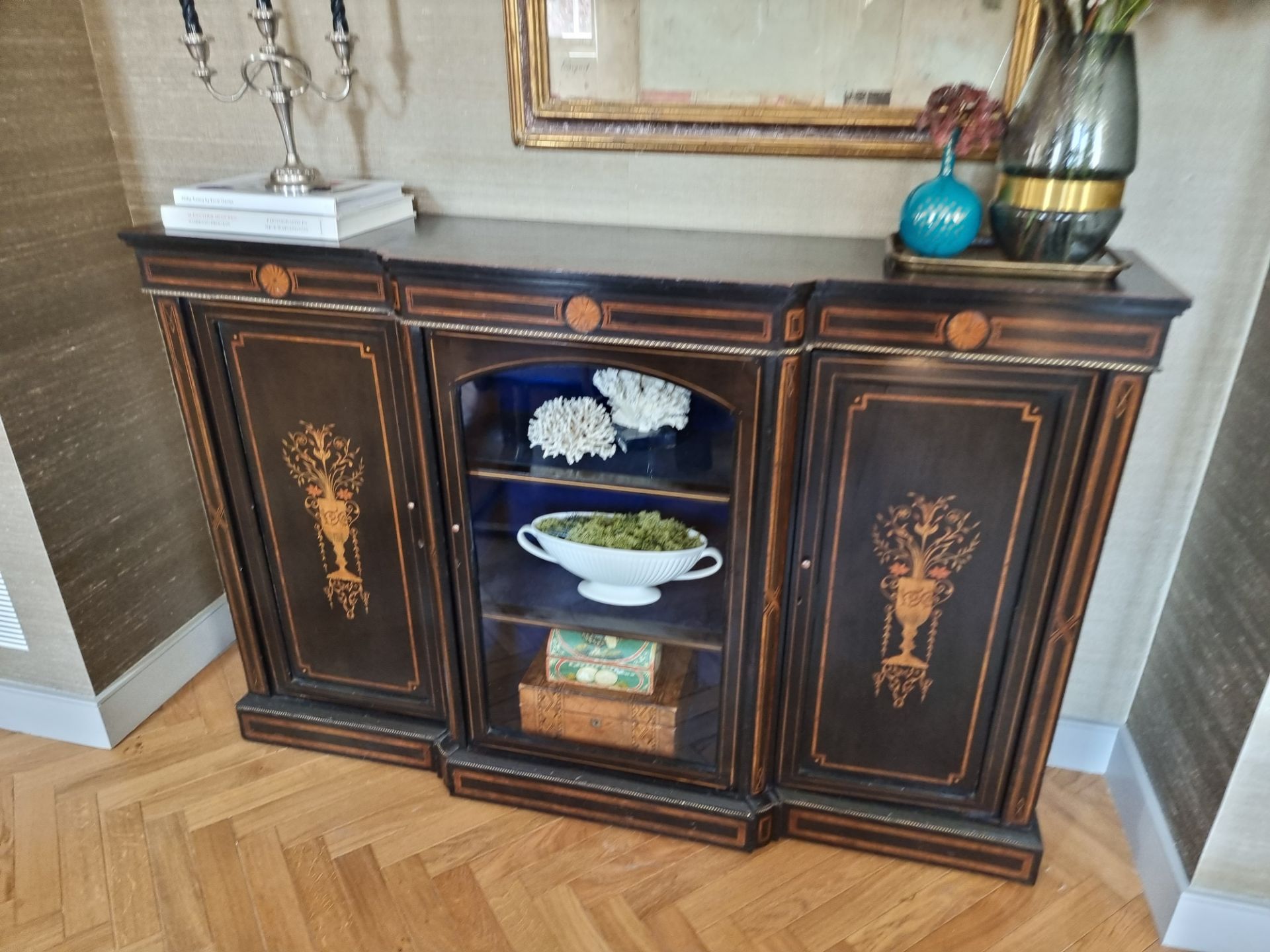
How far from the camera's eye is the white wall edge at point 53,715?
1.84 m

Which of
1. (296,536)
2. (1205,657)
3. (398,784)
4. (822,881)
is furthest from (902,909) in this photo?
(296,536)

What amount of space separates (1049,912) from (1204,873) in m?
0.25

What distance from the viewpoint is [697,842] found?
1.64 meters

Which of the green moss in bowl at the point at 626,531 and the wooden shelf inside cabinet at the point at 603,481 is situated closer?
the wooden shelf inside cabinet at the point at 603,481

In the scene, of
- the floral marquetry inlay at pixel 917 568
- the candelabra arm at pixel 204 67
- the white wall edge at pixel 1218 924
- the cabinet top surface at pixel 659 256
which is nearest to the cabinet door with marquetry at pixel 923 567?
the floral marquetry inlay at pixel 917 568

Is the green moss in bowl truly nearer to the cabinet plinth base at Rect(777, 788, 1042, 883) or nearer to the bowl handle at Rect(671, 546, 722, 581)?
the bowl handle at Rect(671, 546, 722, 581)

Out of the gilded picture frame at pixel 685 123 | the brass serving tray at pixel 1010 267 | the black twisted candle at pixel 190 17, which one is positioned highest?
the black twisted candle at pixel 190 17

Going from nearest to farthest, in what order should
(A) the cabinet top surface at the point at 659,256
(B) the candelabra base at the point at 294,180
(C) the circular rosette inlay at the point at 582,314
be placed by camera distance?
(A) the cabinet top surface at the point at 659,256 < (C) the circular rosette inlay at the point at 582,314 < (B) the candelabra base at the point at 294,180

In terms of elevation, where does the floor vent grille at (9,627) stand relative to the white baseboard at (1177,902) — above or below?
above

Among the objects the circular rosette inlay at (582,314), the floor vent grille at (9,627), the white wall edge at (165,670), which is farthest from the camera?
the white wall edge at (165,670)

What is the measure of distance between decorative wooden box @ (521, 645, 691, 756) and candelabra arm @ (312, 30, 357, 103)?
109cm

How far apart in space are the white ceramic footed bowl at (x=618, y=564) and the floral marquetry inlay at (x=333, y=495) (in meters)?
0.31

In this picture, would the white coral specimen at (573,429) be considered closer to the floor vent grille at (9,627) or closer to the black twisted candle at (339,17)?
the black twisted candle at (339,17)

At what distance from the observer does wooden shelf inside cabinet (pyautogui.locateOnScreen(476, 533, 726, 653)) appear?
156 cm
